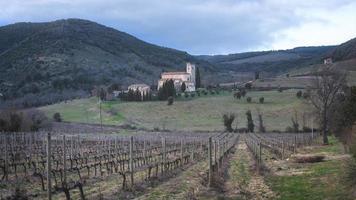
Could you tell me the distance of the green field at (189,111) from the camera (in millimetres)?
109312

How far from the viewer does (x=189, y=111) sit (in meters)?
123

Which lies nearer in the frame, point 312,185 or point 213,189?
point 213,189

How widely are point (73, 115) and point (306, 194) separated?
10672 centimetres

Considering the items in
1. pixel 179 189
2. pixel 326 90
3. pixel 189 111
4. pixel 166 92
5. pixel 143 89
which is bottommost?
pixel 179 189

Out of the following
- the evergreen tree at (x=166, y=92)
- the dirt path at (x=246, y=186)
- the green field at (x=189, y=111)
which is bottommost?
the dirt path at (x=246, y=186)

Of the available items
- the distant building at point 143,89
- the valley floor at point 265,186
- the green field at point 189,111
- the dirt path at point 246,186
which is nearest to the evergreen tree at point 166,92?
the green field at point 189,111

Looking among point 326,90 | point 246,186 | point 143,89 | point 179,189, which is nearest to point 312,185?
point 246,186

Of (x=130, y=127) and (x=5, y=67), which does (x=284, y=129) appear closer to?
(x=130, y=127)

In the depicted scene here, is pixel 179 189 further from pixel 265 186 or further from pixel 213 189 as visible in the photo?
pixel 265 186

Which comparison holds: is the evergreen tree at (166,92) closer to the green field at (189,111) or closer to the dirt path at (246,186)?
the green field at (189,111)

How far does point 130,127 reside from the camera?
10481 cm

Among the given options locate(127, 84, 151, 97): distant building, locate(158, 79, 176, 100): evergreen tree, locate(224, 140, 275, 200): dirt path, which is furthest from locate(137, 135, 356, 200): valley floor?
locate(127, 84, 151, 97): distant building

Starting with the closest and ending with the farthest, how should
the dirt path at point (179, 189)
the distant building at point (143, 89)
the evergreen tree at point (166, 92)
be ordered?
1. the dirt path at point (179, 189)
2. the evergreen tree at point (166, 92)
3. the distant building at point (143, 89)

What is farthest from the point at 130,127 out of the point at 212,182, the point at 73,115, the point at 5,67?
the point at 5,67
